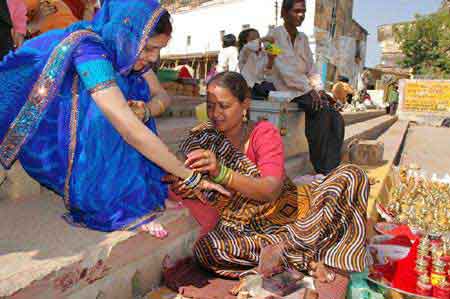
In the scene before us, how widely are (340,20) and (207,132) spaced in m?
23.6

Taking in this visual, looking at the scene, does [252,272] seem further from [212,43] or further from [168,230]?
[212,43]

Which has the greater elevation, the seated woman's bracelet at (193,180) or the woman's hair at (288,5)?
the woman's hair at (288,5)

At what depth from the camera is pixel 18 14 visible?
9.03 feet

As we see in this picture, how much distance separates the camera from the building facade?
20641 mm

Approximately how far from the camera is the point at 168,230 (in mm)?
1949

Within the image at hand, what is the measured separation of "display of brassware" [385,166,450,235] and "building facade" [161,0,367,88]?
15798mm

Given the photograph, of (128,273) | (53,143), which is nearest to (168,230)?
(128,273)

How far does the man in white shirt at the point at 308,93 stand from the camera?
4016 mm

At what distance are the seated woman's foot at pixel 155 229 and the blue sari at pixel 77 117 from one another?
5 centimetres

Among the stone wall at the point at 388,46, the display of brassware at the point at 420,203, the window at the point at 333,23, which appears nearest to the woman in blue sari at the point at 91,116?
the display of brassware at the point at 420,203

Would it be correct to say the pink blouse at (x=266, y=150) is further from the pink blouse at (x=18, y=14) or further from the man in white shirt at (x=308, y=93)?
the man in white shirt at (x=308, y=93)

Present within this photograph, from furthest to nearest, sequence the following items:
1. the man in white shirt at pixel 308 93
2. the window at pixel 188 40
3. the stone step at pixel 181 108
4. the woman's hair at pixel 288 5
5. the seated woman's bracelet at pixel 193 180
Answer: the window at pixel 188 40 → the stone step at pixel 181 108 → the man in white shirt at pixel 308 93 → the woman's hair at pixel 288 5 → the seated woman's bracelet at pixel 193 180

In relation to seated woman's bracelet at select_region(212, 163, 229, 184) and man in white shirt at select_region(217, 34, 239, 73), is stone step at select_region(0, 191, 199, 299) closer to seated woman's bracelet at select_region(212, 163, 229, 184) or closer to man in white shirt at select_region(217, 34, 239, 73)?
seated woman's bracelet at select_region(212, 163, 229, 184)

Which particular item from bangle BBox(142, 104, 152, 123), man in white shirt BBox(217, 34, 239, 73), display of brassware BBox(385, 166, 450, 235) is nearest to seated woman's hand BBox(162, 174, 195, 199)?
bangle BBox(142, 104, 152, 123)
